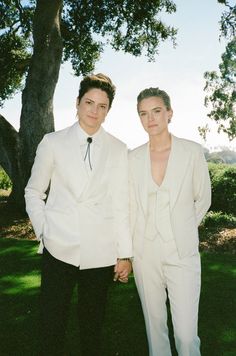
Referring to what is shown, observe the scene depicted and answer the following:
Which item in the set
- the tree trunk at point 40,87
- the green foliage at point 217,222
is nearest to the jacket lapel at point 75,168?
the green foliage at point 217,222

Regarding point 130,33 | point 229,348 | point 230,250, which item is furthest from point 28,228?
point 130,33

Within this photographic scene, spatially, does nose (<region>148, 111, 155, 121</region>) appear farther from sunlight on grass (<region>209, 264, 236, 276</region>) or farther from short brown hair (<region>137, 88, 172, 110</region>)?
sunlight on grass (<region>209, 264, 236, 276</region>)

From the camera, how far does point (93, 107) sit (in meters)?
3.25

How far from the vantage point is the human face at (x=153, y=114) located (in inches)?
140

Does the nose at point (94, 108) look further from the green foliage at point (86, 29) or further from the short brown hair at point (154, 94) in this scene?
the green foliage at point (86, 29)

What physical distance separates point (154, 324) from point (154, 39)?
17.6 metres

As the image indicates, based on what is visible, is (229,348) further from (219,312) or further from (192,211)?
(192,211)

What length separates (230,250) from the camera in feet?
30.9

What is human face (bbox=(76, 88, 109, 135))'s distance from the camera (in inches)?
128

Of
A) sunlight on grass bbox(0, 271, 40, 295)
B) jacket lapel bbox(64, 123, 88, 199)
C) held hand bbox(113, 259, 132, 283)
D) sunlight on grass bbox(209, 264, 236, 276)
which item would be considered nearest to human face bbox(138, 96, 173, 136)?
jacket lapel bbox(64, 123, 88, 199)

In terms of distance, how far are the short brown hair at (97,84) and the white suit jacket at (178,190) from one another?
0.72 metres

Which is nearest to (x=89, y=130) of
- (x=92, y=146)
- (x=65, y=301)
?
(x=92, y=146)

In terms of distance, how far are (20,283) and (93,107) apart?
4.76 meters

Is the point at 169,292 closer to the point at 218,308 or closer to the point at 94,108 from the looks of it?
the point at 94,108
